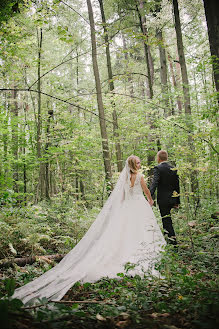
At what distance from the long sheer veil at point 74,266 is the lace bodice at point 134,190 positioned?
3.7 inches

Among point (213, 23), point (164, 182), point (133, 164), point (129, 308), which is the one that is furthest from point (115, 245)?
point (213, 23)

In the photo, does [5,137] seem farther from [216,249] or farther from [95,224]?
[216,249]

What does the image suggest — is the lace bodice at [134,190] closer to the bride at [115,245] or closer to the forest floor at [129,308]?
the bride at [115,245]

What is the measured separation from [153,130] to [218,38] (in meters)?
5.81

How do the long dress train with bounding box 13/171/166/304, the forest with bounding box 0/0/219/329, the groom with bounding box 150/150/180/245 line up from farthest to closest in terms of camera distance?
the groom with bounding box 150/150/180/245 → the long dress train with bounding box 13/171/166/304 → the forest with bounding box 0/0/219/329

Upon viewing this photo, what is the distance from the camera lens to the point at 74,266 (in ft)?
13.5

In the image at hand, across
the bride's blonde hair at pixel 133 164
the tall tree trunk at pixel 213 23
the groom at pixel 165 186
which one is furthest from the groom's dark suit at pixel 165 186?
the tall tree trunk at pixel 213 23

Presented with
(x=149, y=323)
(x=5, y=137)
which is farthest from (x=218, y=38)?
(x=5, y=137)

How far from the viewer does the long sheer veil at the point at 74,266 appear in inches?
121

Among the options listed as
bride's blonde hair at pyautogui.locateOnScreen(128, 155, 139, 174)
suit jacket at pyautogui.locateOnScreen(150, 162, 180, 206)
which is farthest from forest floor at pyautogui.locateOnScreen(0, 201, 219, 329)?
bride's blonde hair at pyautogui.locateOnScreen(128, 155, 139, 174)

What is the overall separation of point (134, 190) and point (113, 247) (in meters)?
1.37

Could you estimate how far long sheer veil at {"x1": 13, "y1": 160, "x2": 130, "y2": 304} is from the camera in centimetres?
307

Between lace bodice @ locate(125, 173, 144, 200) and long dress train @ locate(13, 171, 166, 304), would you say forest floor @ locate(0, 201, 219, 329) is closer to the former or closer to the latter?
long dress train @ locate(13, 171, 166, 304)

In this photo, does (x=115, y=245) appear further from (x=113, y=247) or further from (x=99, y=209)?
(x=99, y=209)
